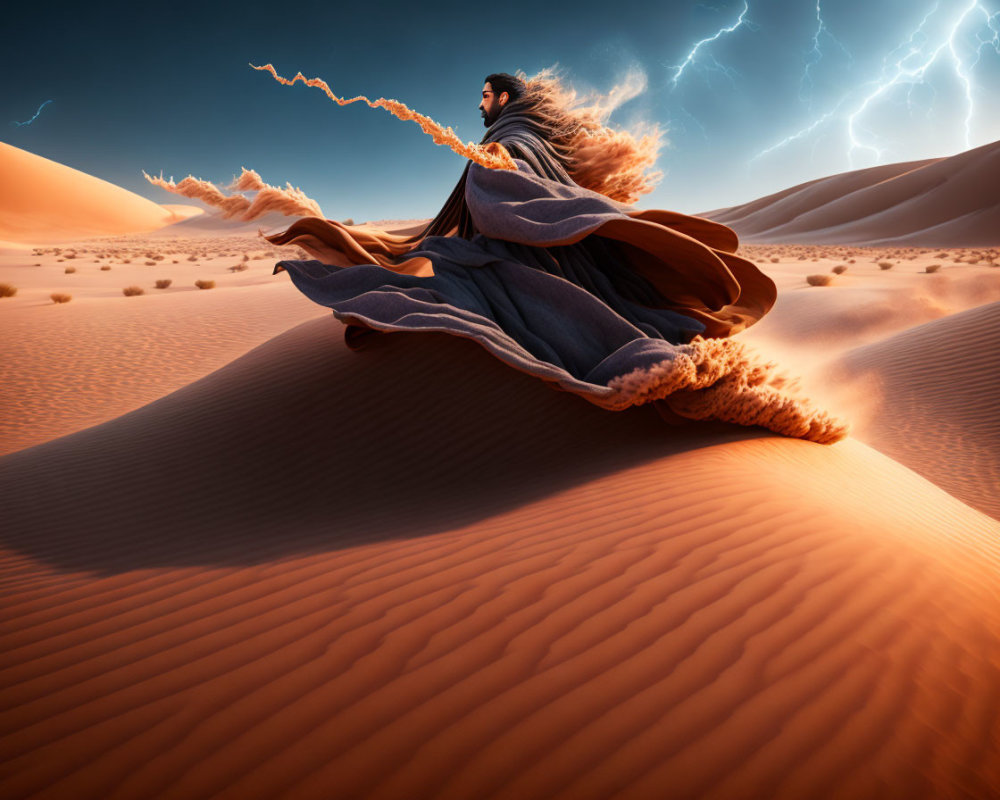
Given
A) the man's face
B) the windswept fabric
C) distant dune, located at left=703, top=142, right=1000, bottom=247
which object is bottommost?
the windswept fabric

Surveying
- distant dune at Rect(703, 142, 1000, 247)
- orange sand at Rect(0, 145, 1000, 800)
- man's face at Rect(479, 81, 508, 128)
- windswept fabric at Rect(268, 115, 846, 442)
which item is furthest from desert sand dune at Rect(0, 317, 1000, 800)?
distant dune at Rect(703, 142, 1000, 247)

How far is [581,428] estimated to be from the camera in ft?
12.1

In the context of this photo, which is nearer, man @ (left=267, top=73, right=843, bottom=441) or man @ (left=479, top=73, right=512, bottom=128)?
man @ (left=267, top=73, right=843, bottom=441)

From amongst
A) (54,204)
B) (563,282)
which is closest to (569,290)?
(563,282)

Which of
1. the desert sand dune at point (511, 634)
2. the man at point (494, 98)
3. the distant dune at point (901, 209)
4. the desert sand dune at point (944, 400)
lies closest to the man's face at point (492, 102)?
the man at point (494, 98)

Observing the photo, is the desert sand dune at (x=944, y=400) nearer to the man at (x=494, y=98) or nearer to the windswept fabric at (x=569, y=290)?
the windswept fabric at (x=569, y=290)

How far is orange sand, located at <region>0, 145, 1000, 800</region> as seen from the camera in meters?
1.28

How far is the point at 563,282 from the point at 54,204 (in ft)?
284

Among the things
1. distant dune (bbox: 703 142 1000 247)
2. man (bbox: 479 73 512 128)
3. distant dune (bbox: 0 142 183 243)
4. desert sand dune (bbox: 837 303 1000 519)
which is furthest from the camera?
distant dune (bbox: 0 142 183 243)

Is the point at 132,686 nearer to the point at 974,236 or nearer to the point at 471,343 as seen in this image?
the point at 471,343

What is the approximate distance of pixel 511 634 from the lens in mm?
1663

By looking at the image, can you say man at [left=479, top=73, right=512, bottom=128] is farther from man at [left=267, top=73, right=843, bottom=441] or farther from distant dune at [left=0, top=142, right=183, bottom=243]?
distant dune at [left=0, top=142, right=183, bottom=243]

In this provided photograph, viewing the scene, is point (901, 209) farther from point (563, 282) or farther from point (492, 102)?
point (563, 282)

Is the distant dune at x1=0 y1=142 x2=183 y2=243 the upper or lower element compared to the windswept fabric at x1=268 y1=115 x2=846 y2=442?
upper
